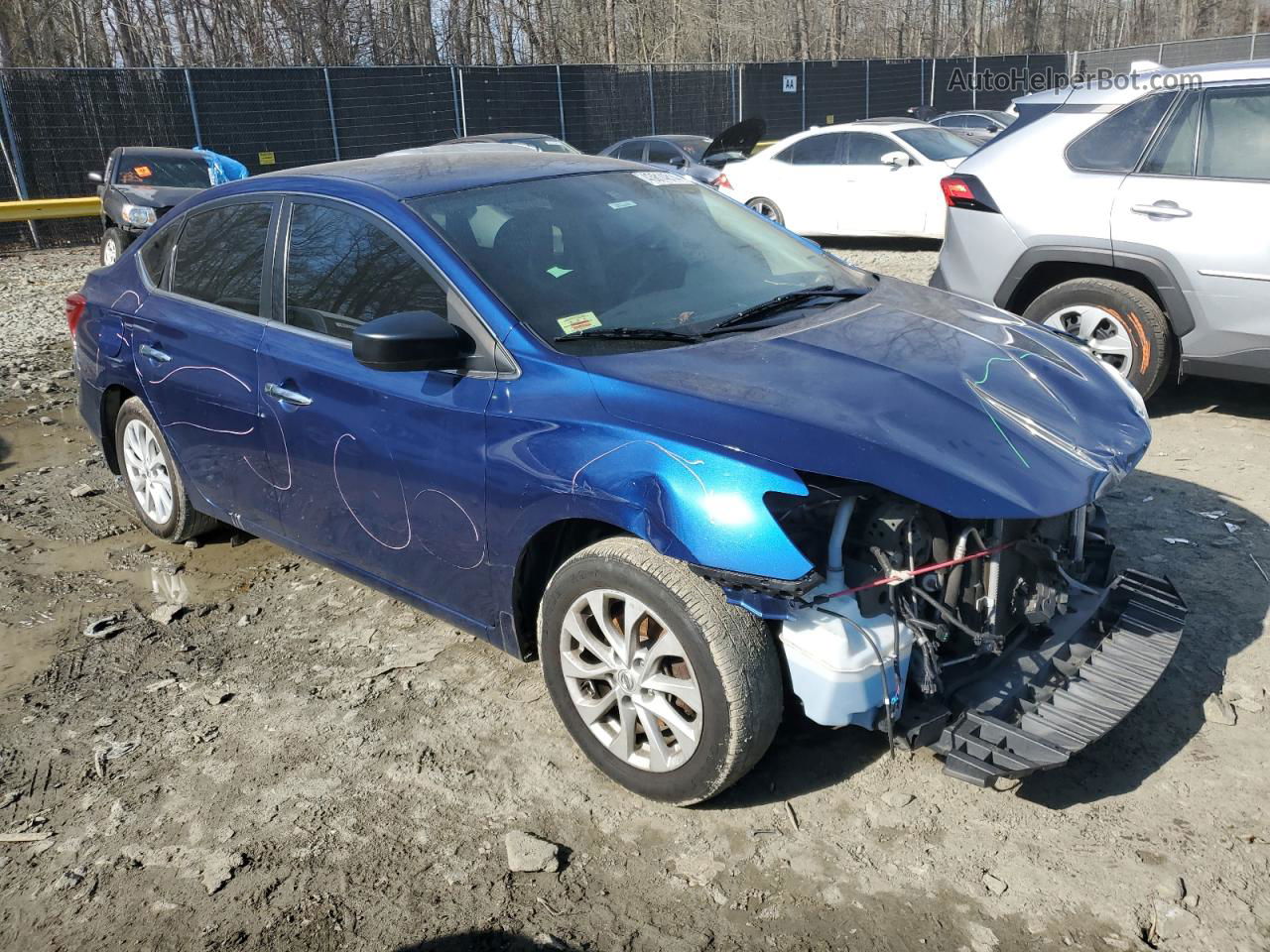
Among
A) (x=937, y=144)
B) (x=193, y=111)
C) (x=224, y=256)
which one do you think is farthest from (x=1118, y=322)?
(x=193, y=111)

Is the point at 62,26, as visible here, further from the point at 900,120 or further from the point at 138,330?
the point at 138,330

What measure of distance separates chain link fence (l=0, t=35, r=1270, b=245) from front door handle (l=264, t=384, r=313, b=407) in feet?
53.1

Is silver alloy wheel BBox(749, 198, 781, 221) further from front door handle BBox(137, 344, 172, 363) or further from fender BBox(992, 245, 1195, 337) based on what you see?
front door handle BBox(137, 344, 172, 363)

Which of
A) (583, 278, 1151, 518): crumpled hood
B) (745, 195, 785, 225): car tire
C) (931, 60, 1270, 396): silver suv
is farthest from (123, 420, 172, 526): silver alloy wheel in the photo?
(745, 195, 785, 225): car tire

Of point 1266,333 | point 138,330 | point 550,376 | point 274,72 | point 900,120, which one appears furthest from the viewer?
point 274,72

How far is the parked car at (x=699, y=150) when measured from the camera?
52.2 feet

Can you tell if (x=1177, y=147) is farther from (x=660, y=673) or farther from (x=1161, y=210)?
(x=660, y=673)

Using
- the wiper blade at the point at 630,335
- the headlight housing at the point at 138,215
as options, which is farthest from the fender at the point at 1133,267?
the headlight housing at the point at 138,215

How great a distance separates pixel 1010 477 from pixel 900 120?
12.4 meters

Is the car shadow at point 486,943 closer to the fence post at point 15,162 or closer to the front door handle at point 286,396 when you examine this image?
the front door handle at point 286,396

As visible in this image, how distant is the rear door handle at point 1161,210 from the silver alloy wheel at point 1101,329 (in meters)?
0.55

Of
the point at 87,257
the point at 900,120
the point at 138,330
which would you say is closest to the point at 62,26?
the point at 87,257

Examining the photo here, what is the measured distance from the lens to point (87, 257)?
16.2 metres

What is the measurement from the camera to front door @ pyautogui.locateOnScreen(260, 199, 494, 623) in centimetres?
340
